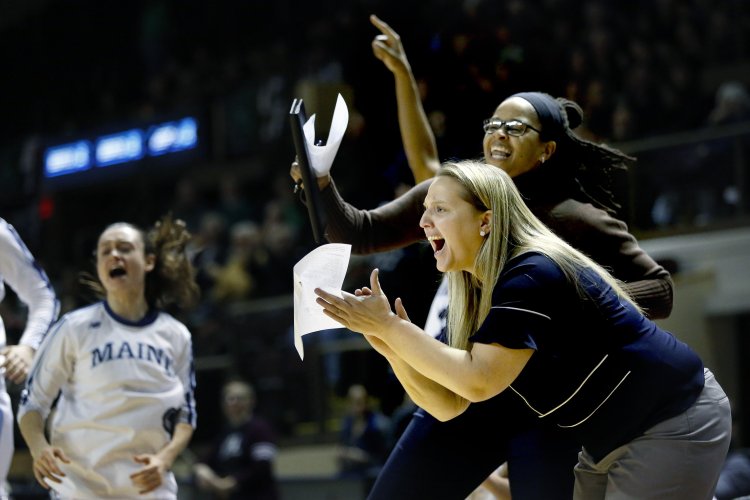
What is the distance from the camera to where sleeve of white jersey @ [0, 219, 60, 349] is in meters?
4.39

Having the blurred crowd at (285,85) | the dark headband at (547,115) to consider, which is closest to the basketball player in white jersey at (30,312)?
the blurred crowd at (285,85)

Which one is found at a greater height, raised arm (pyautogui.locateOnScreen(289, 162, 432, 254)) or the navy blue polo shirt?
raised arm (pyautogui.locateOnScreen(289, 162, 432, 254))

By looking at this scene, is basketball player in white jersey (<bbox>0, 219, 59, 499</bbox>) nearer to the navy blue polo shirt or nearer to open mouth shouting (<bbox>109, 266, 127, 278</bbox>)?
open mouth shouting (<bbox>109, 266, 127, 278</bbox>)

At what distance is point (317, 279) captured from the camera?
311cm

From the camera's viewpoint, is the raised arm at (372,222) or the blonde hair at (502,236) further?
the raised arm at (372,222)

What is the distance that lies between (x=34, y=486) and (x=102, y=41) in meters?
10.7

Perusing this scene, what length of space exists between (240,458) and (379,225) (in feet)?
16.4

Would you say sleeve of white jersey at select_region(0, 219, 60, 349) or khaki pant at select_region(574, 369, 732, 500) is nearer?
khaki pant at select_region(574, 369, 732, 500)

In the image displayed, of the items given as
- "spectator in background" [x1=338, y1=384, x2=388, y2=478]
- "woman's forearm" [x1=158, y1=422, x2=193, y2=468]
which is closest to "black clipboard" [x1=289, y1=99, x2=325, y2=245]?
"woman's forearm" [x1=158, y1=422, x2=193, y2=468]

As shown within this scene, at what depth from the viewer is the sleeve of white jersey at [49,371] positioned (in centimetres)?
437

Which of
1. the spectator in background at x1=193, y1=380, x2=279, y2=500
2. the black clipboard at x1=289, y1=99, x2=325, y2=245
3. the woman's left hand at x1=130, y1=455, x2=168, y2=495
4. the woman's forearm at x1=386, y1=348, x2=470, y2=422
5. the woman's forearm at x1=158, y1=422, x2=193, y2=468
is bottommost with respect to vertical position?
the spectator in background at x1=193, y1=380, x2=279, y2=500

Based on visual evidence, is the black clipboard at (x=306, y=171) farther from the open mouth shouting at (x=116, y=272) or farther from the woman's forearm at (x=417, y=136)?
the open mouth shouting at (x=116, y=272)

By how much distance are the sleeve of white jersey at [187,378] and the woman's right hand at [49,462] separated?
50 cm

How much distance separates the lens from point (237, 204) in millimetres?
13148
